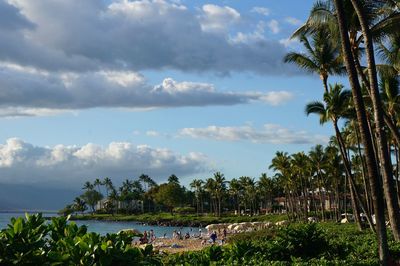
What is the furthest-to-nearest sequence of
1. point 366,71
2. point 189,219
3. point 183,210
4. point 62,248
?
point 183,210 < point 189,219 < point 366,71 < point 62,248

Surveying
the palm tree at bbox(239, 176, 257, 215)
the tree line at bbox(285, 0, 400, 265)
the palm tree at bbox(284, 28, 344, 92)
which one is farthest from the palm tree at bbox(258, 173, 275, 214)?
the palm tree at bbox(284, 28, 344, 92)

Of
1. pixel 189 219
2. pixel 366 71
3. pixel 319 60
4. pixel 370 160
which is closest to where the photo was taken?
pixel 370 160

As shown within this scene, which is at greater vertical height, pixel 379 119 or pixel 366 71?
pixel 366 71

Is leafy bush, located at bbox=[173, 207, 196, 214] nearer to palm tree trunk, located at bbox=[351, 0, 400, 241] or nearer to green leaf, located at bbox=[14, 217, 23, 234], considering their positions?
palm tree trunk, located at bbox=[351, 0, 400, 241]

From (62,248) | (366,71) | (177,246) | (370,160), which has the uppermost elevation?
(366,71)

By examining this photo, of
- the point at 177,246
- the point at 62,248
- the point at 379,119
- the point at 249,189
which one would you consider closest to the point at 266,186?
the point at 249,189

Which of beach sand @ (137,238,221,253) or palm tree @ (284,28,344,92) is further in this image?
beach sand @ (137,238,221,253)

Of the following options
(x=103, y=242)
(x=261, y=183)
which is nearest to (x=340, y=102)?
(x=103, y=242)

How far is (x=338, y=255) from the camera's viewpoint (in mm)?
14281

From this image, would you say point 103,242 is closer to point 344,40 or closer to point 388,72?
point 344,40

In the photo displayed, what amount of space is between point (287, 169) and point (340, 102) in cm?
5814

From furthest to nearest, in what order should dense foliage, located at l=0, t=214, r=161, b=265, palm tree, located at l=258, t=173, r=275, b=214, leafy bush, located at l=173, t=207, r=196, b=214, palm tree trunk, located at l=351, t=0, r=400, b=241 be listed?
leafy bush, located at l=173, t=207, r=196, b=214
palm tree, located at l=258, t=173, r=275, b=214
palm tree trunk, located at l=351, t=0, r=400, b=241
dense foliage, located at l=0, t=214, r=161, b=265

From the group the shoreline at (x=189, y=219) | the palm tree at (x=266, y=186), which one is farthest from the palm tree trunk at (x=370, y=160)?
the palm tree at (x=266, y=186)

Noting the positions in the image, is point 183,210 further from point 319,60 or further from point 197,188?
point 319,60
